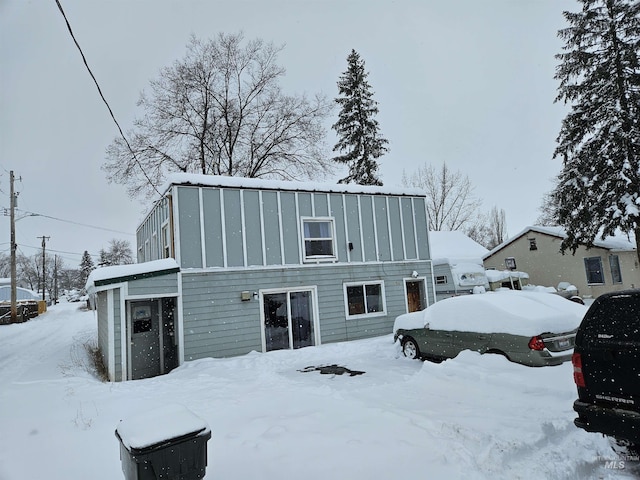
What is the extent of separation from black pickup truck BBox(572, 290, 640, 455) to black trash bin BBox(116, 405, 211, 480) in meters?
3.57

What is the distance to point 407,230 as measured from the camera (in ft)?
46.2

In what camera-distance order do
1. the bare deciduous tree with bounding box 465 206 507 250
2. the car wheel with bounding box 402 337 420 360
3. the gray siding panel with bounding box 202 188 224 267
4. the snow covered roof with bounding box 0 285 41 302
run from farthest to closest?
1. the bare deciduous tree with bounding box 465 206 507 250
2. the snow covered roof with bounding box 0 285 41 302
3. the gray siding panel with bounding box 202 188 224 267
4. the car wheel with bounding box 402 337 420 360

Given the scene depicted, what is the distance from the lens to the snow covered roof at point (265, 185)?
10.7m

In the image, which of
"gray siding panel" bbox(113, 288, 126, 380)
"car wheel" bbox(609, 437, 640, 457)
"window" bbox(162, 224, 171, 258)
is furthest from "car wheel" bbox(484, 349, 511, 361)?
"window" bbox(162, 224, 171, 258)

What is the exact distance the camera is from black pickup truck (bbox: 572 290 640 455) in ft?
10.8

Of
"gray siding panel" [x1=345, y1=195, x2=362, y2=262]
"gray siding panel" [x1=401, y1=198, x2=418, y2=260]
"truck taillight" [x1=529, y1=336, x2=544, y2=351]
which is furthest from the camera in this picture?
"gray siding panel" [x1=401, y1=198, x2=418, y2=260]

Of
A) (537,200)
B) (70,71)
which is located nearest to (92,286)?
(70,71)

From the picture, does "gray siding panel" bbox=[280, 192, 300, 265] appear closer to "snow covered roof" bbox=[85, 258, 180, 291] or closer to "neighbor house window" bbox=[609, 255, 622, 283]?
"snow covered roof" bbox=[85, 258, 180, 291]

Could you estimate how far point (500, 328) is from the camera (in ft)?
22.9

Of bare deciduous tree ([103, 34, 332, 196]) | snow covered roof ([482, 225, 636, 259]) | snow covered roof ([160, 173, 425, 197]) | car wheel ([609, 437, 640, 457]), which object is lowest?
car wheel ([609, 437, 640, 457])

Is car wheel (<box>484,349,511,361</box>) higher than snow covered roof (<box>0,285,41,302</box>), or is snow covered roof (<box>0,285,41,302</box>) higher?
snow covered roof (<box>0,285,41,302</box>)

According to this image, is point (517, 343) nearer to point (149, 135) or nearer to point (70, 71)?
point (70, 71)

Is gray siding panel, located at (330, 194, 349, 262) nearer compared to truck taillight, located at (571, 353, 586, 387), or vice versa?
truck taillight, located at (571, 353, 586, 387)

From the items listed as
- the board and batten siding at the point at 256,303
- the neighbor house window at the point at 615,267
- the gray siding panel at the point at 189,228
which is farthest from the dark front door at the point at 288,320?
the neighbor house window at the point at 615,267
